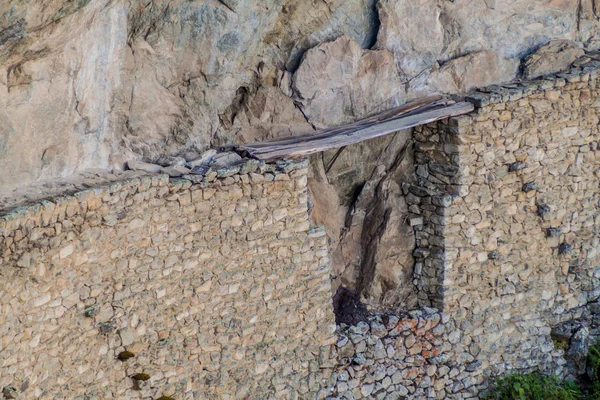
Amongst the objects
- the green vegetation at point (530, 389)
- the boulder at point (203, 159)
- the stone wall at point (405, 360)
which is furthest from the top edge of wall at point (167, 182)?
the green vegetation at point (530, 389)

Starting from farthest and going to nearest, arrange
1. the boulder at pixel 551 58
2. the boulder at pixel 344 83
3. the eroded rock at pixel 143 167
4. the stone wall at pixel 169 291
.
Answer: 1. the boulder at pixel 551 58
2. the boulder at pixel 344 83
3. the eroded rock at pixel 143 167
4. the stone wall at pixel 169 291

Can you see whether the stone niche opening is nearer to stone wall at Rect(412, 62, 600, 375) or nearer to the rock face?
the rock face

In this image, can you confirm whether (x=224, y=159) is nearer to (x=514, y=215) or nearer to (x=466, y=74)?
(x=466, y=74)

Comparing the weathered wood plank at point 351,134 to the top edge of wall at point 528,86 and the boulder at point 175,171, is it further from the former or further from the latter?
the boulder at point 175,171

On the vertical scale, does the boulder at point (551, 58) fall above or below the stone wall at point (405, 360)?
above

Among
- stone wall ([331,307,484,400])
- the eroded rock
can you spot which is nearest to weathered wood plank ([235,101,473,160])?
the eroded rock

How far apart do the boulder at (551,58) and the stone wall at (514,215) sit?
0.61 ft

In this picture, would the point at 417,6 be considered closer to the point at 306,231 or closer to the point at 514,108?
the point at 514,108

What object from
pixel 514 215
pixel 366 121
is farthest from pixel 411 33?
pixel 514 215

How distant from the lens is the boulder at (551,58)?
12773 millimetres

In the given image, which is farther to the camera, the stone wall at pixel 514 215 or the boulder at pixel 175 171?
the stone wall at pixel 514 215

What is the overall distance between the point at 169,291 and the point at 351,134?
2304mm

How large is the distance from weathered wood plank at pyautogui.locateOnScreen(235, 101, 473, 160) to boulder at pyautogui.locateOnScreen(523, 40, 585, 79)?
1.15 m

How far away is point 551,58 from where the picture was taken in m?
12.9
